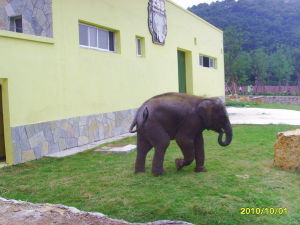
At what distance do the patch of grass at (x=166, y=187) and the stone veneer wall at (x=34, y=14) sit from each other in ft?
11.3

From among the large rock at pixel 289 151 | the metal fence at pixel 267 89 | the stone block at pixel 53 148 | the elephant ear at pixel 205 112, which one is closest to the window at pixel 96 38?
the stone block at pixel 53 148

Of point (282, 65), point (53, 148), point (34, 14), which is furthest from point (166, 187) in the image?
point (282, 65)

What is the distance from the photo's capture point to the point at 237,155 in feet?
27.0

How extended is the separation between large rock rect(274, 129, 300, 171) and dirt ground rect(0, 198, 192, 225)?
11.6ft

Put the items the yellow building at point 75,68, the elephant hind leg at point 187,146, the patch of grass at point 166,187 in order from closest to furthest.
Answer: the patch of grass at point 166,187 → the elephant hind leg at point 187,146 → the yellow building at point 75,68

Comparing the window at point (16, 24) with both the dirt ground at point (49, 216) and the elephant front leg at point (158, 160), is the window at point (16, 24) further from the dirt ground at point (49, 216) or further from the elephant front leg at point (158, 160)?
the dirt ground at point (49, 216)

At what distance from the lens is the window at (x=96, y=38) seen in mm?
11094

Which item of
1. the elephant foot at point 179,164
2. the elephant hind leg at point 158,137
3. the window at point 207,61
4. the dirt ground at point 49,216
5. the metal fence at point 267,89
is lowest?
the dirt ground at point 49,216

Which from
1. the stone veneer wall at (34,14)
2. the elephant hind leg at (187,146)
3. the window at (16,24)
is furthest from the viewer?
the window at (16,24)

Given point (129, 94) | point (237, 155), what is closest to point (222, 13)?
point (129, 94)

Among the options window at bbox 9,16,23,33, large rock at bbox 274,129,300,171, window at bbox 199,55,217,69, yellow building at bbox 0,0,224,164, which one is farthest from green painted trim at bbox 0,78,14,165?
window at bbox 199,55,217,69

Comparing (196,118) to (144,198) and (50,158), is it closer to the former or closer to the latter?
(144,198)

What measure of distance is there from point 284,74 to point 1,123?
1908 inches

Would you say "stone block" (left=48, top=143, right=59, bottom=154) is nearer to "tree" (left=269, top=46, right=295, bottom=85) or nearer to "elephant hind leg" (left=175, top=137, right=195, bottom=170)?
"elephant hind leg" (left=175, top=137, right=195, bottom=170)
